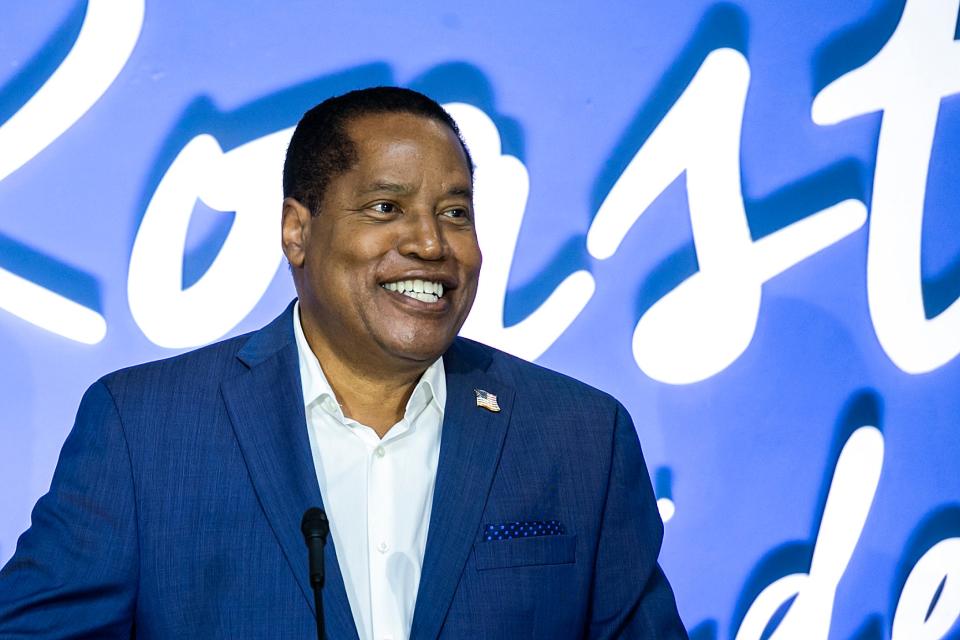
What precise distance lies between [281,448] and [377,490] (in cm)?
16

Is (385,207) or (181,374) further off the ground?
(385,207)

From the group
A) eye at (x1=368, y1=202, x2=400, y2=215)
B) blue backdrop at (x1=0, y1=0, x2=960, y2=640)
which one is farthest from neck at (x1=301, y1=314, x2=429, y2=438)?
blue backdrop at (x1=0, y1=0, x2=960, y2=640)

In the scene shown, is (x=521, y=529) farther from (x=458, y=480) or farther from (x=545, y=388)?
(x=545, y=388)

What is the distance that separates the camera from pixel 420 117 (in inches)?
74.7

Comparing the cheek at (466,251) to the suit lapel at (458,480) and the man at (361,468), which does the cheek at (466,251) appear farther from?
the suit lapel at (458,480)

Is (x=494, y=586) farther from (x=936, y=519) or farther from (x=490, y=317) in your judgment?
(x=936, y=519)

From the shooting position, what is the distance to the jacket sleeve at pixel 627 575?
1816 mm

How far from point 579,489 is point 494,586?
0.21m

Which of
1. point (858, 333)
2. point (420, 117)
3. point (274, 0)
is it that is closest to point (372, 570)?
point (420, 117)

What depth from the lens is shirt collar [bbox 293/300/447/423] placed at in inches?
73.1

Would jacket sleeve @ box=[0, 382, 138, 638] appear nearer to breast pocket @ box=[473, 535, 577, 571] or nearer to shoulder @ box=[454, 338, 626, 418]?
breast pocket @ box=[473, 535, 577, 571]

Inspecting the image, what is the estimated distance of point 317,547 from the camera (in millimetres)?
1425

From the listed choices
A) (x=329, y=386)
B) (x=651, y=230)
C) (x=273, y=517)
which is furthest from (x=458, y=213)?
(x=651, y=230)

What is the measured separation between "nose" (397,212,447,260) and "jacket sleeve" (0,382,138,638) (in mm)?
476
